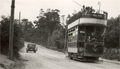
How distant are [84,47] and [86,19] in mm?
2618

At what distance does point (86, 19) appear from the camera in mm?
22562

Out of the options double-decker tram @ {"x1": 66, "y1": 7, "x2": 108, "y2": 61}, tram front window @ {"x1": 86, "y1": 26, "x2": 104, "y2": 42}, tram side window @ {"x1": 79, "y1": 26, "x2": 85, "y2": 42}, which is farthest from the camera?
tram side window @ {"x1": 79, "y1": 26, "x2": 85, "y2": 42}

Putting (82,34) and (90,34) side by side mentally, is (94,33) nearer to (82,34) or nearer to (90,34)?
(90,34)

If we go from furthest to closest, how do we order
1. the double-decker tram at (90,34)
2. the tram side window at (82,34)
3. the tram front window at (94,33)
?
the tram side window at (82,34), the tram front window at (94,33), the double-decker tram at (90,34)

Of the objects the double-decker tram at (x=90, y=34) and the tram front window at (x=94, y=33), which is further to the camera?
the tram front window at (x=94, y=33)

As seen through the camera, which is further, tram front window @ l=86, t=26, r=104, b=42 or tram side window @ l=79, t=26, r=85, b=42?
tram side window @ l=79, t=26, r=85, b=42

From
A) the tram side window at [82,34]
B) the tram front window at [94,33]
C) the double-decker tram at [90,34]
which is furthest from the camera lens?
the tram side window at [82,34]

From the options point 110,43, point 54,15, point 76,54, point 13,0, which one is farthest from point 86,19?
point 54,15

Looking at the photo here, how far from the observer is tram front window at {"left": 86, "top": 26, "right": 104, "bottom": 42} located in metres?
22.8

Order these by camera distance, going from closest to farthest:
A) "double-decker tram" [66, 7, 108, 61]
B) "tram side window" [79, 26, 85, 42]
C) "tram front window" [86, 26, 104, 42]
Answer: "double-decker tram" [66, 7, 108, 61]
"tram front window" [86, 26, 104, 42]
"tram side window" [79, 26, 85, 42]

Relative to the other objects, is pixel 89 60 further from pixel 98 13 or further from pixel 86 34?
pixel 98 13

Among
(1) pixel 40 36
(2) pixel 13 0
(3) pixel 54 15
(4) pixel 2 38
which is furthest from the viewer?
(1) pixel 40 36

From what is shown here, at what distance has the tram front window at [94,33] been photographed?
22750 millimetres

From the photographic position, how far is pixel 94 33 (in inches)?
901
